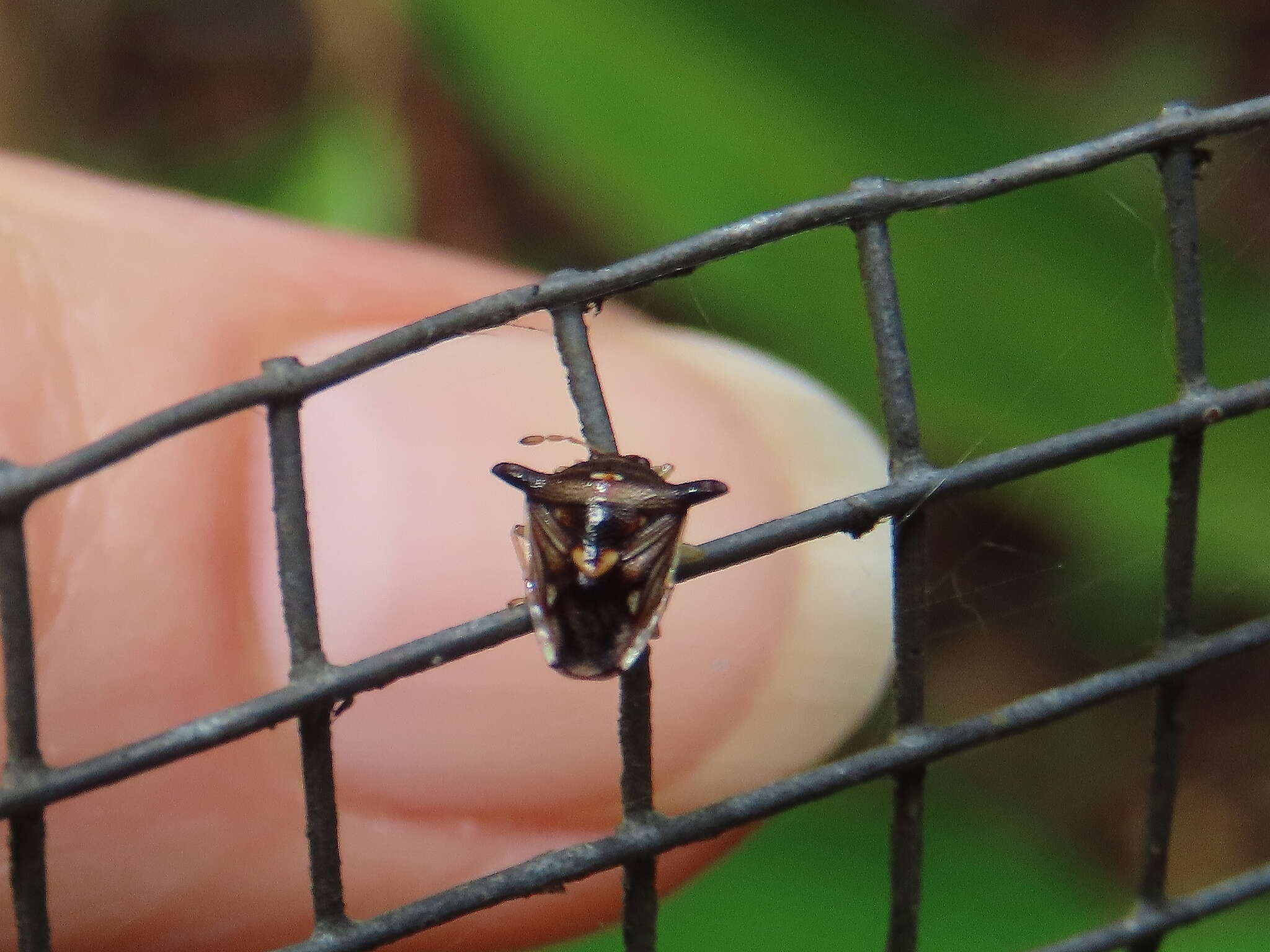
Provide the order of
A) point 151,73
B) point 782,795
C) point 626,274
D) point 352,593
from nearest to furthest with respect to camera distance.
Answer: point 626,274 < point 782,795 < point 352,593 < point 151,73

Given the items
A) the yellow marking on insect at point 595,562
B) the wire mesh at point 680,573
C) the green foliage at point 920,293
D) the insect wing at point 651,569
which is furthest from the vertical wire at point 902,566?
the green foliage at point 920,293

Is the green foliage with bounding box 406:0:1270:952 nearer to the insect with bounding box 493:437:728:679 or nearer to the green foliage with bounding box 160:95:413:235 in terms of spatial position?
the green foliage with bounding box 160:95:413:235

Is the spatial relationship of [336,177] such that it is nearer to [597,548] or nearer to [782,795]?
[597,548]

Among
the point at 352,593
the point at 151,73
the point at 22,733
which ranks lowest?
the point at 22,733

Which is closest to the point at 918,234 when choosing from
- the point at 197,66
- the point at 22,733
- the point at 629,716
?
the point at 629,716

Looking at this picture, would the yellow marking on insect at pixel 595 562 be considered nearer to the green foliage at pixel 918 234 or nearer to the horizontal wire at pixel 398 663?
the horizontal wire at pixel 398 663

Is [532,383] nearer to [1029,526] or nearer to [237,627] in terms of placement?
[237,627]
